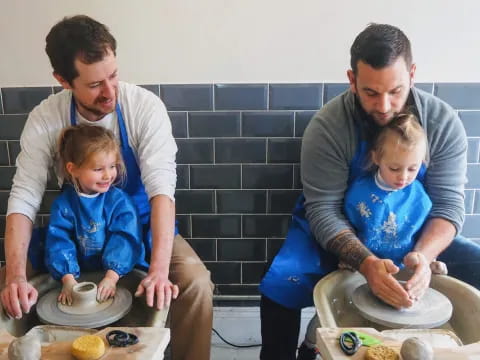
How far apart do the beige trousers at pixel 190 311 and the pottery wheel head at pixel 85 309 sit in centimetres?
17

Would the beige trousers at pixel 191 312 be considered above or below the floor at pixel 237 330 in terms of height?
above

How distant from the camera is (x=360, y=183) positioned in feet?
4.57

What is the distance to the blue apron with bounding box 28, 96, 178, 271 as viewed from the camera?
56.2 inches

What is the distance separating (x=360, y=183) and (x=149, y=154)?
1.92ft

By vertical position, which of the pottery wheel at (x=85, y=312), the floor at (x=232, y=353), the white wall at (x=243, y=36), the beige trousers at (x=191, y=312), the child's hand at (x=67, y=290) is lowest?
the floor at (x=232, y=353)

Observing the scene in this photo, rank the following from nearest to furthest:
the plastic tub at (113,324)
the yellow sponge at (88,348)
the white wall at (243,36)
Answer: the yellow sponge at (88,348)
the plastic tub at (113,324)
the white wall at (243,36)

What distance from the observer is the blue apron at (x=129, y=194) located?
1.43 metres

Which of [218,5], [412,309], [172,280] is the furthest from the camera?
[218,5]

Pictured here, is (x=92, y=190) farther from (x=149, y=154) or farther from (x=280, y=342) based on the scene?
(x=280, y=342)

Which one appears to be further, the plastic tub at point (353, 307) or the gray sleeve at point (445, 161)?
the gray sleeve at point (445, 161)

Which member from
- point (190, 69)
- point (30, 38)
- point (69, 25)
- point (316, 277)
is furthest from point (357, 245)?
point (30, 38)

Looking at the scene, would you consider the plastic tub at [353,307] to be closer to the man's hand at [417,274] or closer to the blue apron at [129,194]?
the man's hand at [417,274]

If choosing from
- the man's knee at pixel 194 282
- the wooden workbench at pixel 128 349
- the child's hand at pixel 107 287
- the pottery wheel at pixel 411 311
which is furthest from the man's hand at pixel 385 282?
the child's hand at pixel 107 287

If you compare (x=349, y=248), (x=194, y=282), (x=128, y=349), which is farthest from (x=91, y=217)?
(x=349, y=248)
